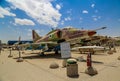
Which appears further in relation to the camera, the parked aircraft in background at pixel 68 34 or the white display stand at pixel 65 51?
the parked aircraft in background at pixel 68 34

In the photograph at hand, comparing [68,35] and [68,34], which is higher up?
[68,34]

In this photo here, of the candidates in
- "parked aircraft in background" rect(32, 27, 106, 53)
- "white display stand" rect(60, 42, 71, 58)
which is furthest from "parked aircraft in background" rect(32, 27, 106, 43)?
"white display stand" rect(60, 42, 71, 58)

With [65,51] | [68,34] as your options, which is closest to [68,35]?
[68,34]

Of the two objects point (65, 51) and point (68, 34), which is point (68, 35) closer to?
point (68, 34)

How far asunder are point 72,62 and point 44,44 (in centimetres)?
1206

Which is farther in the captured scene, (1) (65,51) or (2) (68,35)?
(2) (68,35)

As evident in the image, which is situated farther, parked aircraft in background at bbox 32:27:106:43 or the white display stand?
parked aircraft in background at bbox 32:27:106:43

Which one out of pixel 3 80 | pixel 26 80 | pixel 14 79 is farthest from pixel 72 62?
pixel 3 80

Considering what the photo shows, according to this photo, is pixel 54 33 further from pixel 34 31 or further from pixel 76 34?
pixel 34 31

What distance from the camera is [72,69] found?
7984 millimetres

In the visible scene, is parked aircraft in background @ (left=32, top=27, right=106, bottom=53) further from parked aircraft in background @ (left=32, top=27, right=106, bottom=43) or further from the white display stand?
the white display stand

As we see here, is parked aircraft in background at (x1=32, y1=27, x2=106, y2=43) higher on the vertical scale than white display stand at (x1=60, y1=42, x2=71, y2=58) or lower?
higher

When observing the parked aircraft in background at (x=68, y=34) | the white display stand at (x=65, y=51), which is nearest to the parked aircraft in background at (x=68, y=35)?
the parked aircraft in background at (x=68, y=34)

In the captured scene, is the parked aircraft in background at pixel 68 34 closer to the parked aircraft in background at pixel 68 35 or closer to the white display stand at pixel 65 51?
the parked aircraft in background at pixel 68 35
